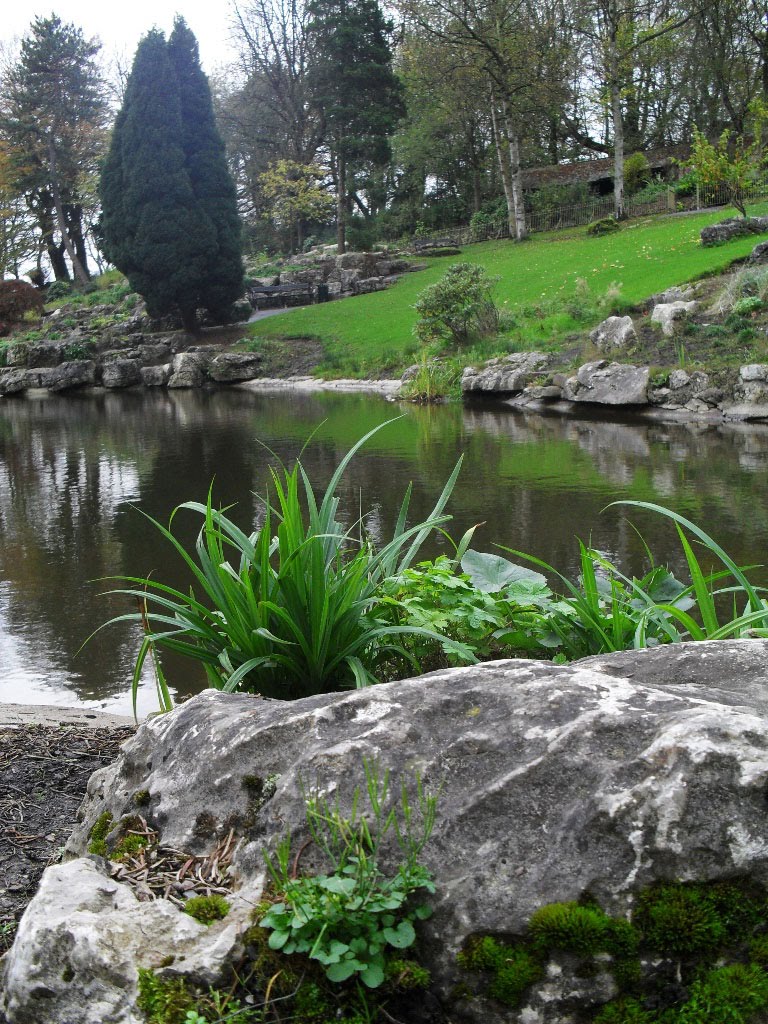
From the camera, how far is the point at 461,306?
2086 centimetres

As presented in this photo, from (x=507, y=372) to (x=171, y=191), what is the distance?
Answer: 1708 centimetres

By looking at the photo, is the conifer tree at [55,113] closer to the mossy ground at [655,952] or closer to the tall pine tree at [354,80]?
the tall pine tree at [354,80]

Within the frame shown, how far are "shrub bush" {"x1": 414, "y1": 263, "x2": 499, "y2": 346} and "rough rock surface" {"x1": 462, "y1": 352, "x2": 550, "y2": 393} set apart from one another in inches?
87.3

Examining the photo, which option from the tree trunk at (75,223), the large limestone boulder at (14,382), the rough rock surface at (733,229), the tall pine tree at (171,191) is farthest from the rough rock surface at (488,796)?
the tree trunk at (75,223)

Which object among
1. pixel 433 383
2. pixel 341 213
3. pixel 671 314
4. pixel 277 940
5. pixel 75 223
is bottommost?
pixel 433 383

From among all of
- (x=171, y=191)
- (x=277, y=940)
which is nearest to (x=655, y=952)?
(x=277, y=940)

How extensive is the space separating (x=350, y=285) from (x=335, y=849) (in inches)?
1359

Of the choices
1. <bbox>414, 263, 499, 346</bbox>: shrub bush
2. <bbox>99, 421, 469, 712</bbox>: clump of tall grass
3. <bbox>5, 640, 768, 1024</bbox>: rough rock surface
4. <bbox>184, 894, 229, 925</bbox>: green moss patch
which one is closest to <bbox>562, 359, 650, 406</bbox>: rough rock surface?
<bbox>414, 263, 499, 346</bbox>: shrub bush

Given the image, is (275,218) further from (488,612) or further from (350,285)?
(488,612)

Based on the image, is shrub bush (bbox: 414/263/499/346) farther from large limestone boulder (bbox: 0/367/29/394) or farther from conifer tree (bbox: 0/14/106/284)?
conifer tree (bbox: 0/14/106/284)

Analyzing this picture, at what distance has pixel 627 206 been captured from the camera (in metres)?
33.8

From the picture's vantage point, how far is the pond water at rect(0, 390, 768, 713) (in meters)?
6.30

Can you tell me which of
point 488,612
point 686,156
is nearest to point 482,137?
point 686,156

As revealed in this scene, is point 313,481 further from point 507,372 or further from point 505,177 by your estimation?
point 505,177
